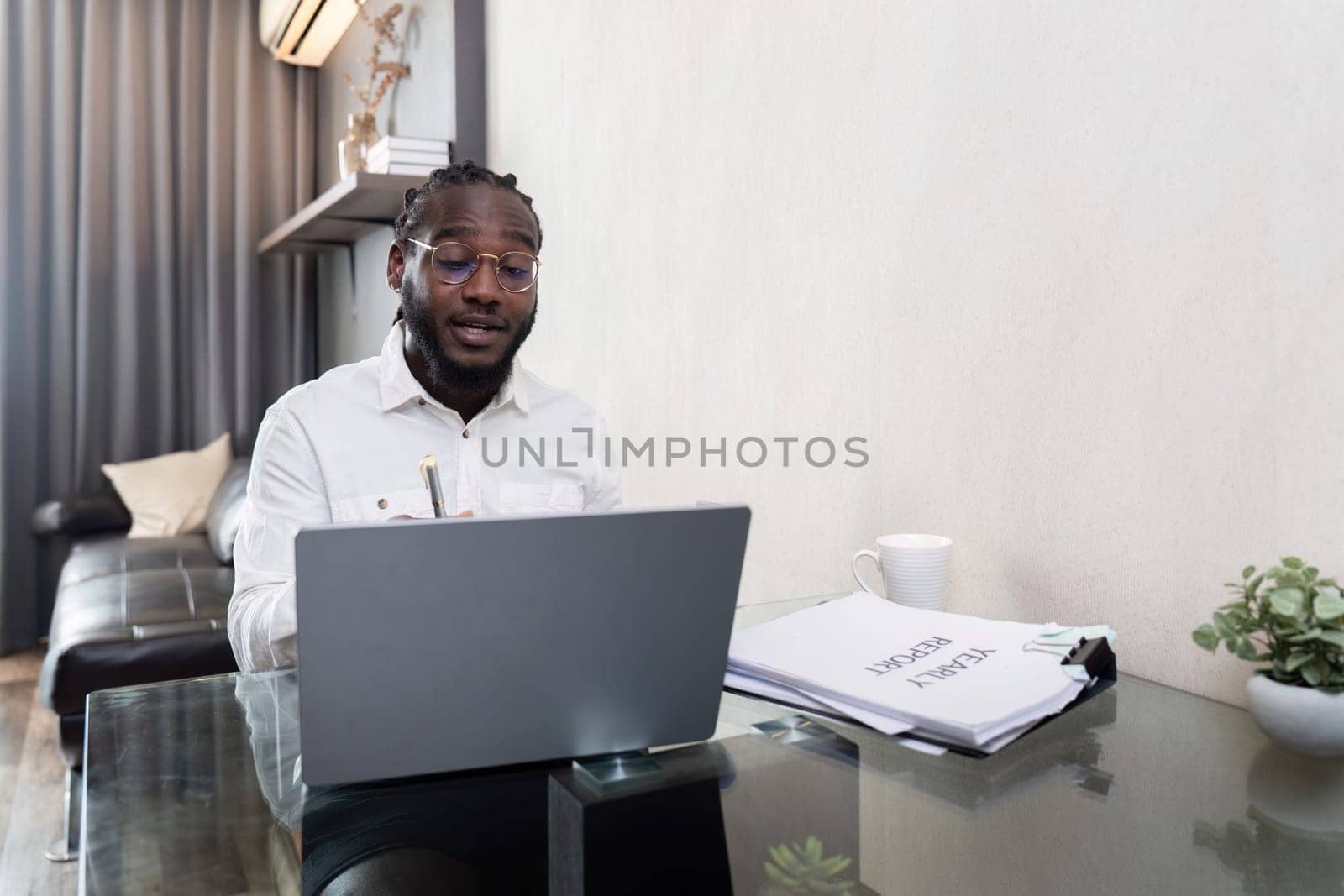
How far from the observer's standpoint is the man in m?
1.32

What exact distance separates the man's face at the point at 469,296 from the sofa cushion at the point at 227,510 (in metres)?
1.75

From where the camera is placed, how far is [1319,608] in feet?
2.50

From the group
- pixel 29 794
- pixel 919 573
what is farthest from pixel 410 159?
pixel 919 573

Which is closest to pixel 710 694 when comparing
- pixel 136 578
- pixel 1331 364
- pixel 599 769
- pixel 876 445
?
pixel 599 769

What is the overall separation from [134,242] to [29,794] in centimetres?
228

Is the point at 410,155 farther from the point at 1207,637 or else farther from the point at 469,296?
the point at 1207,637

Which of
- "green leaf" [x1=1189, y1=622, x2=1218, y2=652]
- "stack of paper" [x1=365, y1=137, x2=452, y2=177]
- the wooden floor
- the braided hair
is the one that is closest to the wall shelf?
"stack of paper" [x1=365, y1=137, x2=452, y2=177]

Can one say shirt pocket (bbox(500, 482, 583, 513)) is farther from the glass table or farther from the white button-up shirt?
the glass table

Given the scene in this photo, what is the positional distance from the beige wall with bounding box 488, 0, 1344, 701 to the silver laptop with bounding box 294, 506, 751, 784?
1.75 feet

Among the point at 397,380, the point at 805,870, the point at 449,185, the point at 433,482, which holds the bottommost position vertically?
the point at 805,870

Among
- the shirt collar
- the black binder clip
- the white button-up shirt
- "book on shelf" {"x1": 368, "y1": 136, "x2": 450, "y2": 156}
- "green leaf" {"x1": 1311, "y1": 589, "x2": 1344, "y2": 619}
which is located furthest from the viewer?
"book on shelf" {"x1": 368, "y1": 136, "x2": 450, "y2": 156}

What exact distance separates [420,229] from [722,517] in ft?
2.74

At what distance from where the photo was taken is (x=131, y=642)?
7.73 ft

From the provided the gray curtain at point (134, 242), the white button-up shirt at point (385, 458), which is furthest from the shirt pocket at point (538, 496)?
the gray curtain at point (134, 242)
